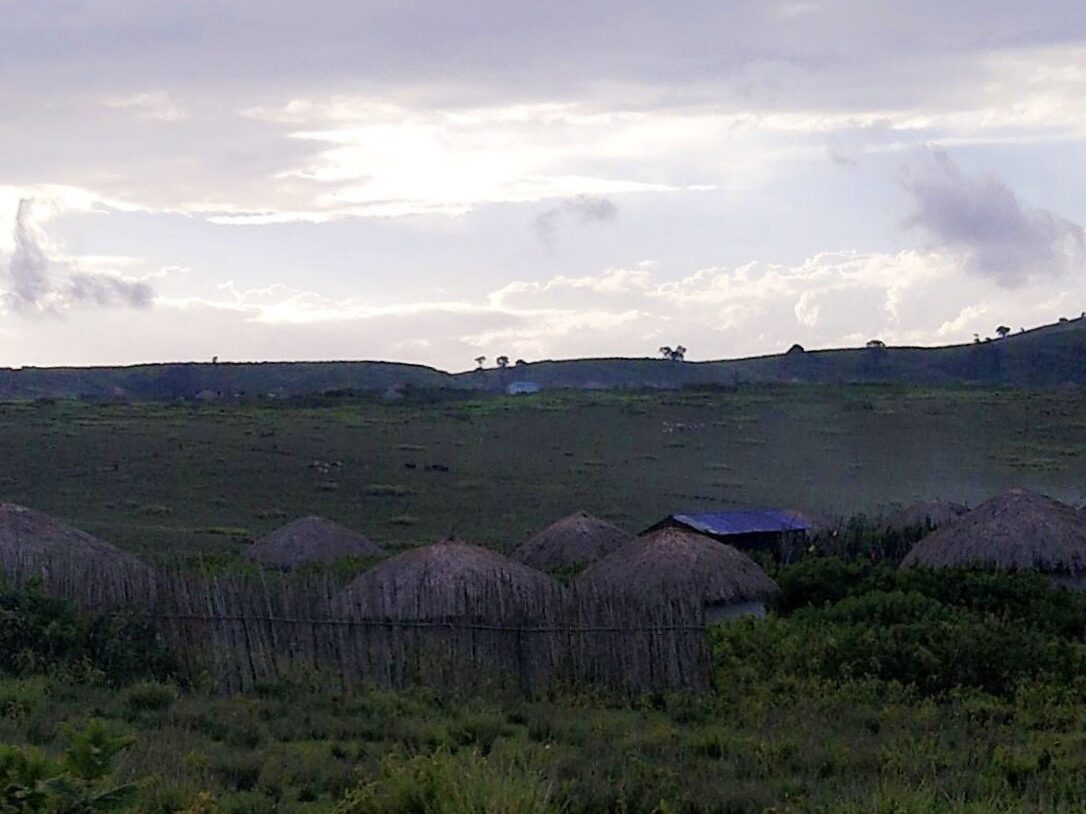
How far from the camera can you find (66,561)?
14516 millimetres

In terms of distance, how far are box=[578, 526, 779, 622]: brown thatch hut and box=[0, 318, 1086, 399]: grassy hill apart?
52395 mm

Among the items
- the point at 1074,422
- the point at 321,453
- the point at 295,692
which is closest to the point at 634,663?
the point at 295,692

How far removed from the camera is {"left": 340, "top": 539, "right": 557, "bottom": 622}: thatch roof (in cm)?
1297

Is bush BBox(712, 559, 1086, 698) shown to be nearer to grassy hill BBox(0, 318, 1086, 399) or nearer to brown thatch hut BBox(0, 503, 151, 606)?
brown thatch hut BBox(0, 503, 151, 606)

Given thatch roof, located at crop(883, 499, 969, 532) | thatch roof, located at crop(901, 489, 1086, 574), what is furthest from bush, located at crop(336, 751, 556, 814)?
thatch roof, located at crop(883, 499, 969, 532)

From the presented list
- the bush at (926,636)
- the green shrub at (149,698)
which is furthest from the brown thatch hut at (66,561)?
the bush at (926,636)

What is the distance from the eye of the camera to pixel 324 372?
3457 inches

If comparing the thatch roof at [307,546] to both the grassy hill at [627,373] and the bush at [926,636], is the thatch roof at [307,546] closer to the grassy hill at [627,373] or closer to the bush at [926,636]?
the bush at [926,636]

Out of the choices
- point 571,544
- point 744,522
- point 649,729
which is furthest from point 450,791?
point 744,522

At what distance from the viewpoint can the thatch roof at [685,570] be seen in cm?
1778

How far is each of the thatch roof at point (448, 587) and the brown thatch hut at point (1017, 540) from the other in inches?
220

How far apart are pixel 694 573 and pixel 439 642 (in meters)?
5.92

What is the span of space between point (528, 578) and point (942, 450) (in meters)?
27.7

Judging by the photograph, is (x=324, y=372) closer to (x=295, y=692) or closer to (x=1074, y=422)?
(x=1074, y=422)
